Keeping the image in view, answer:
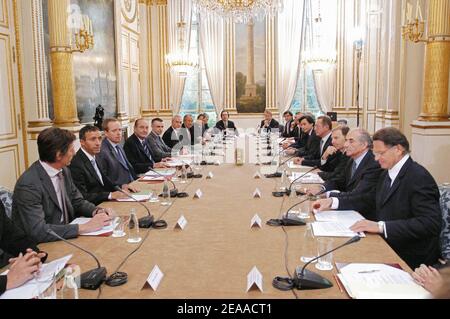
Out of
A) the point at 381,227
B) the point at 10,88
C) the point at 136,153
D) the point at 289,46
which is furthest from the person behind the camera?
the point at 289,46

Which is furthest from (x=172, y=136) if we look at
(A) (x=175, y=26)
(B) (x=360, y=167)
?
(B) (x=360, y=167)

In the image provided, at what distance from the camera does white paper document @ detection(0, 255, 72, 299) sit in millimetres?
1750

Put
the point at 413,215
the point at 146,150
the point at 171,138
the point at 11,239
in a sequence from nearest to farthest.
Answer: the point at 11,239 → the point at 413,215 → the point at 146,150 → the point at 171,138

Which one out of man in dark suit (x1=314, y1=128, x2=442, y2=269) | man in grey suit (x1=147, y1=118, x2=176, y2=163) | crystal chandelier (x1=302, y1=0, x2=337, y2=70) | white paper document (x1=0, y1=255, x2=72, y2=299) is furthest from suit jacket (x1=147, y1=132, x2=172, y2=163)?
crystal chandelier (x1=302, y1=0, x2=337, y2=70)

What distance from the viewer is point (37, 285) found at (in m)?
1.84

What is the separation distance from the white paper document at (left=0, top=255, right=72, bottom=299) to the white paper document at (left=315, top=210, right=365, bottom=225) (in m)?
1.54

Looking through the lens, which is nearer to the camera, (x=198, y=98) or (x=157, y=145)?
(x=157, y=145)

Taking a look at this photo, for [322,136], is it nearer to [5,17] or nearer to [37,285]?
[5,17]

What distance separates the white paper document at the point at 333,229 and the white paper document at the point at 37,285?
4.36ft

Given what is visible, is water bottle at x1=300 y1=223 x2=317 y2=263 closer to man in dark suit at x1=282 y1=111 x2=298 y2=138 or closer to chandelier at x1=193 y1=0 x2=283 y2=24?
chandelier at x1=193 y1=0 x2=283 y2=24

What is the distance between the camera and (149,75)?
12023 mm

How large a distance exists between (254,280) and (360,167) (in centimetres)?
204

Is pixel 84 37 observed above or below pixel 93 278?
above
